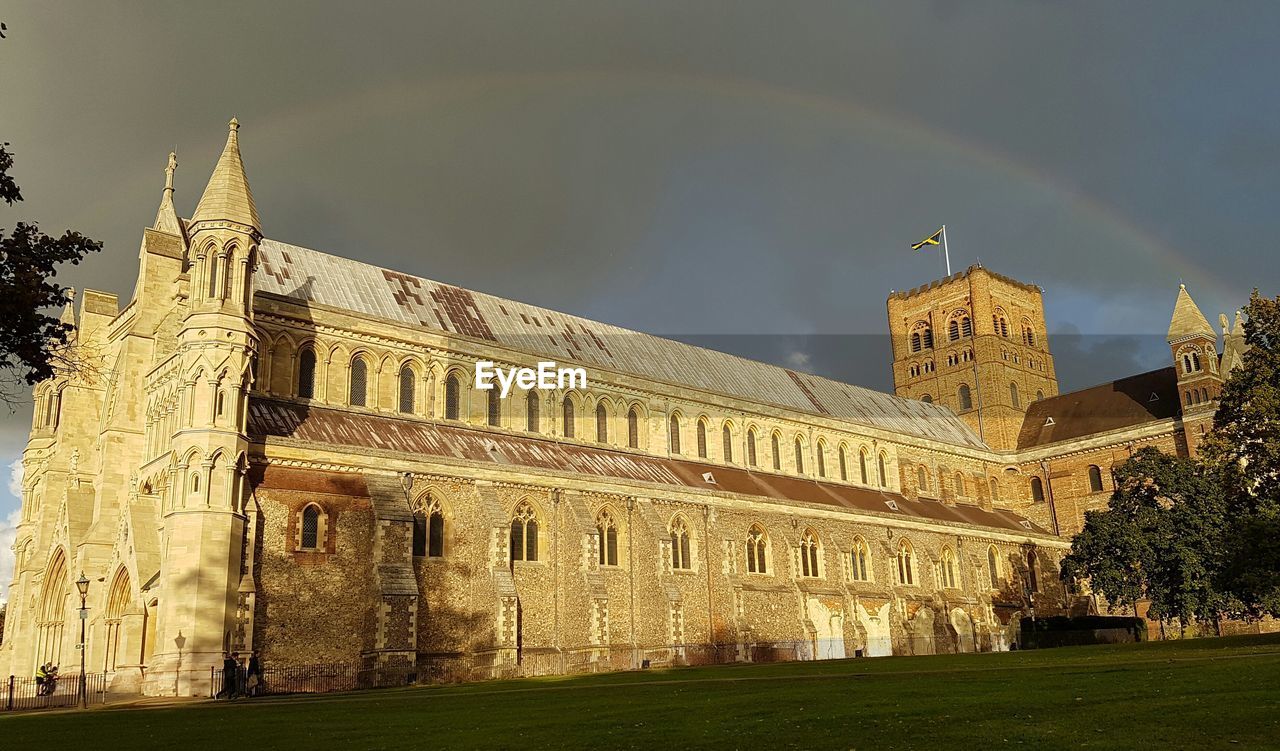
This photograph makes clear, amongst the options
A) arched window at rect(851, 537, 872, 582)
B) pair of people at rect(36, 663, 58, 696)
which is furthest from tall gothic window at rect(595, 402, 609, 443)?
pair of people at rect(36, 663, 58, 696)

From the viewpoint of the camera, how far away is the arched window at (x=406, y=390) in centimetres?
4256

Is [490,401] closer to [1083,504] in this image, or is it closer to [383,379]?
[383,379]

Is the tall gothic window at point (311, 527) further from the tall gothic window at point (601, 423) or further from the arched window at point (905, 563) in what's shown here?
the arched window at point (905, 563)

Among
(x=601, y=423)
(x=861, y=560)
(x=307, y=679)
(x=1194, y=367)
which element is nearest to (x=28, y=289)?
(x=307, y=679)

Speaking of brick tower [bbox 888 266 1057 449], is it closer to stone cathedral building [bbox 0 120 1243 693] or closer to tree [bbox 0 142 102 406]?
stone cathedral building [bbox 0 120 1243 693]

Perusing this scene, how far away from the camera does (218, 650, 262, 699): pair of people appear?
2900cm

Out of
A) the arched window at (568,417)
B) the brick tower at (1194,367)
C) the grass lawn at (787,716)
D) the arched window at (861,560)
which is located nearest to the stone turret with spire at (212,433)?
the grass lawn at (787,716)

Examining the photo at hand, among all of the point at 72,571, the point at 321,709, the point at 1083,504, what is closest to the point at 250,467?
the point at 72,571

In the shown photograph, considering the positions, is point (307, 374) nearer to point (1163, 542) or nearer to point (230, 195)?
point (230, 195)

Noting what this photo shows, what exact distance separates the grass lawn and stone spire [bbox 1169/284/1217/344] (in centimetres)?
4563

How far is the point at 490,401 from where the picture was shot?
45.3 meters

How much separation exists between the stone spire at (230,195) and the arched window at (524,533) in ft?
45.6

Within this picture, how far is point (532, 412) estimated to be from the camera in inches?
1843

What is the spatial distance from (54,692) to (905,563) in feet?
130
